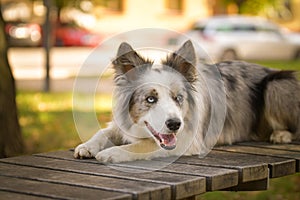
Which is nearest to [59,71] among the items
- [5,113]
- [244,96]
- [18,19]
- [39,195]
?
[18,19]

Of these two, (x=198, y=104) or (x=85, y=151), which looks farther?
(x=198, y=104)

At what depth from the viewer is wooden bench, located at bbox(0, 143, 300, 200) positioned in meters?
3.64

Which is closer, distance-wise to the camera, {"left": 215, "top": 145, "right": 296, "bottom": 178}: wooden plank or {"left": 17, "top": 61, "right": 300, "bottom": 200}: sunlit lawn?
{"left": 215, "top": 145, "right": 296, "bottom": 178}: wooden plank

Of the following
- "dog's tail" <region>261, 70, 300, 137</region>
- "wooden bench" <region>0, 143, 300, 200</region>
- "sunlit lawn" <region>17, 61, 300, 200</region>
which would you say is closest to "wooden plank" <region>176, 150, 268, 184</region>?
"wooden bench" <region>0, 143, 300, 200</region>

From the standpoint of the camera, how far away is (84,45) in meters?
33.8

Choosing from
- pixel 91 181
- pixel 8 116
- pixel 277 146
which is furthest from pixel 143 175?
pixel 8 116

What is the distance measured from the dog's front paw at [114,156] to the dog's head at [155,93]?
17 cm

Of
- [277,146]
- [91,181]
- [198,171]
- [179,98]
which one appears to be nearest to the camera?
[91,181]

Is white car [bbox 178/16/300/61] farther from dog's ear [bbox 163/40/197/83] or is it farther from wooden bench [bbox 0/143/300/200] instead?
wooden bench [bbox 0/143/300/200]

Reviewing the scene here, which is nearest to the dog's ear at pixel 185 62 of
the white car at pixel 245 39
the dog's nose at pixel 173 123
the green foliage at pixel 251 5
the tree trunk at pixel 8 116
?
the dog's nose at pixel 173 123

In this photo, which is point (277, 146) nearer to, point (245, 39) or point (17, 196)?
point (17, 196)

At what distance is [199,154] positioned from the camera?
481cm

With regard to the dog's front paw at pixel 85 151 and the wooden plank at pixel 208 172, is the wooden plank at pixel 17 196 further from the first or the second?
the dog's front paw at pixel 85 151

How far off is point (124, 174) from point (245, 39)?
79.1 ft
